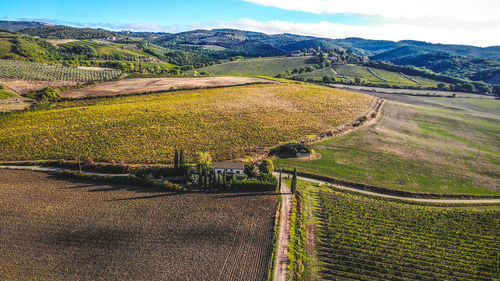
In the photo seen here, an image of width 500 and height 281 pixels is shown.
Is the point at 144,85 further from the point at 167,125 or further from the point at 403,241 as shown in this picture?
the point at 403,241

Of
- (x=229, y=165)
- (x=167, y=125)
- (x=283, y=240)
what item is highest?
(x=167, y=125)

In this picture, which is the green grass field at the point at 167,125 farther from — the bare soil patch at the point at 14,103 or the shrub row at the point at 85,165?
the bare soil patch at the point at 14,103

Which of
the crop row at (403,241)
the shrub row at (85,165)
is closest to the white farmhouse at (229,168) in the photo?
the crop row at (403,241)

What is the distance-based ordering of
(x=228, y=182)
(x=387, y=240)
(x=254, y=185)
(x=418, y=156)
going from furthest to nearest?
(x=418, y=156) < (x=228, y=182) < (x=254, y=185) < (x=387, y=240)

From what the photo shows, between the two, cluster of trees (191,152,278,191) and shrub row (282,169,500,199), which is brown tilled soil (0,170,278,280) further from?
shrub row (282,169,500,199)

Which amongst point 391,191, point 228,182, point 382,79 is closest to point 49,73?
point 228,182

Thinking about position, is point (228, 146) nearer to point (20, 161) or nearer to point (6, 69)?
point (20, 161)

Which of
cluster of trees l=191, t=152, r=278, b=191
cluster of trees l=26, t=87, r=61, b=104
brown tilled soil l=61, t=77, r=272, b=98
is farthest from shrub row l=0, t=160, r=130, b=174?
brown tilled soil l=61, t=77, r=272, b=98

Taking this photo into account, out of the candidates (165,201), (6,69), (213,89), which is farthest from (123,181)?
(6,69)
